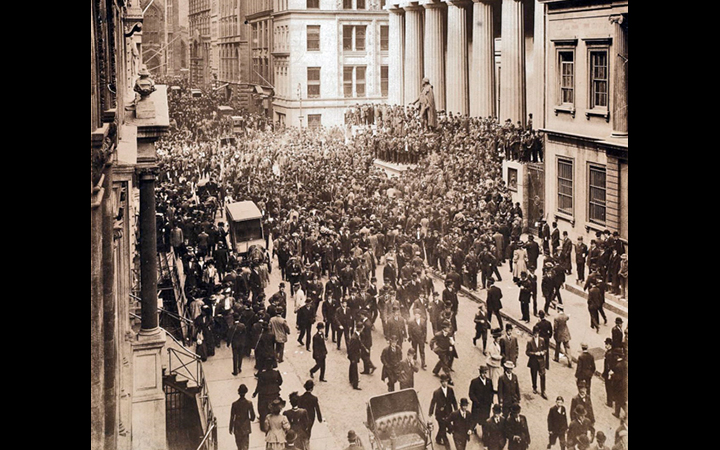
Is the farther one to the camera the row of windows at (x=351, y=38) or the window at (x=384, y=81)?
the window at (x=384, y=81)

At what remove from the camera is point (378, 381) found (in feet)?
42.4

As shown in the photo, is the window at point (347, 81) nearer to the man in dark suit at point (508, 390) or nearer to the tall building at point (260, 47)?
the tall building at point (260, 47)

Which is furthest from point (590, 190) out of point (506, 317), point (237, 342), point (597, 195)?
point (237, 342)

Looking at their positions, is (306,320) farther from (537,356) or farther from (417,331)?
(537,356)

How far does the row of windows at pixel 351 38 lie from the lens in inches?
565

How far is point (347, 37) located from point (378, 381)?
5.97 metres

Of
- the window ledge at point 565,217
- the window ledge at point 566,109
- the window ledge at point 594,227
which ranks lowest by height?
the window ledge at point 594,227

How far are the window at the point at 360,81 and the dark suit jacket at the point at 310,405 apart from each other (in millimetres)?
5589

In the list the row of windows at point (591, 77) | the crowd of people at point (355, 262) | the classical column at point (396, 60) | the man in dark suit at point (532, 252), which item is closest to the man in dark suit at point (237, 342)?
the crowd of people at point (355, 262)

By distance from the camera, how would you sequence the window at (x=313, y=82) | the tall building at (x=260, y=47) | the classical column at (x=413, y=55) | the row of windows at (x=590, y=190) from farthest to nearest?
1. the classical column at (x=413, y=55)
2. the window at (x=313, y=82)
3. the row of windows at (x=590, y=190)
4. the tall building at (x=260, y=47)

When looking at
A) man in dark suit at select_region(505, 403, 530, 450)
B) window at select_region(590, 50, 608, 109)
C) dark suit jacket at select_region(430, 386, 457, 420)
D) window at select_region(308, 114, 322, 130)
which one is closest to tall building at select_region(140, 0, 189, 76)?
window at select_region(308, 114, 322, 130)

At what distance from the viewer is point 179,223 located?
13188 mm
